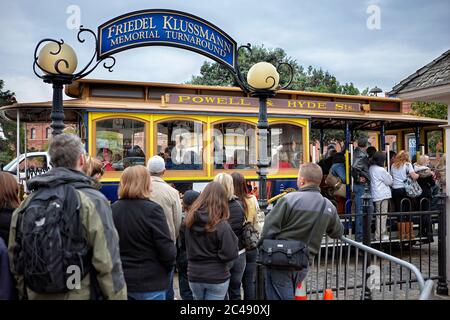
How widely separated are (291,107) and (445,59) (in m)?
2.82

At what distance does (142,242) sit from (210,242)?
0.65 metres

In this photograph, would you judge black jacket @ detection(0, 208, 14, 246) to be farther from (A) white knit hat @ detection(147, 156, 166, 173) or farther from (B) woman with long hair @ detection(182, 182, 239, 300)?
(A) white knit hat @ detection(147, 156, 166, 173)

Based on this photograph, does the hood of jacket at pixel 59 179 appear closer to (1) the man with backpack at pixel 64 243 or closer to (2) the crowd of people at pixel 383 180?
(1) the man with backpack at pixel 64 243

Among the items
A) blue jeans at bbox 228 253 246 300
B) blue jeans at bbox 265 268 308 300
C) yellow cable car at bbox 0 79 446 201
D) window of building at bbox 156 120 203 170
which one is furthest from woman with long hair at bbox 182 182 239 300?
window of building at bbox 156 120 203 170

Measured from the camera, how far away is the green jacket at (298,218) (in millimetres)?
3449

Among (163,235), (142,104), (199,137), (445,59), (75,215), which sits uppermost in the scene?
(445,59)

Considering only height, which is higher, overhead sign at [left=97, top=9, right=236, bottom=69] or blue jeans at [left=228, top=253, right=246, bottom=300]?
overhead sign at [left=97, top=9, right=236, bottom=69]

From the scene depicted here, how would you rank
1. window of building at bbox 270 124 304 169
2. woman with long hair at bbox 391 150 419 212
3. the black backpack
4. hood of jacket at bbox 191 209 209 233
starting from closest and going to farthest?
the black backpack → hood of jacket at bbox 191 209 209 233 → woman with long hair at bbox 391 150 419 212 → window of building at bbox 270 124 304 169

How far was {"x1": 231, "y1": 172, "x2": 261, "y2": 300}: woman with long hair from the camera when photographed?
14.6ft

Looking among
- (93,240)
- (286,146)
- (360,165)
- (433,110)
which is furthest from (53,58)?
(433,110)

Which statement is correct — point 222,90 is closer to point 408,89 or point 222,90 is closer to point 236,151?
point 236,151

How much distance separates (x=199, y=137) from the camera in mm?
7395

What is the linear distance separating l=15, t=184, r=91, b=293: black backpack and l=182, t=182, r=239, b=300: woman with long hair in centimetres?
128

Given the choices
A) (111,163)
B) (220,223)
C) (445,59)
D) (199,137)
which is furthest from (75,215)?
(445,59)
